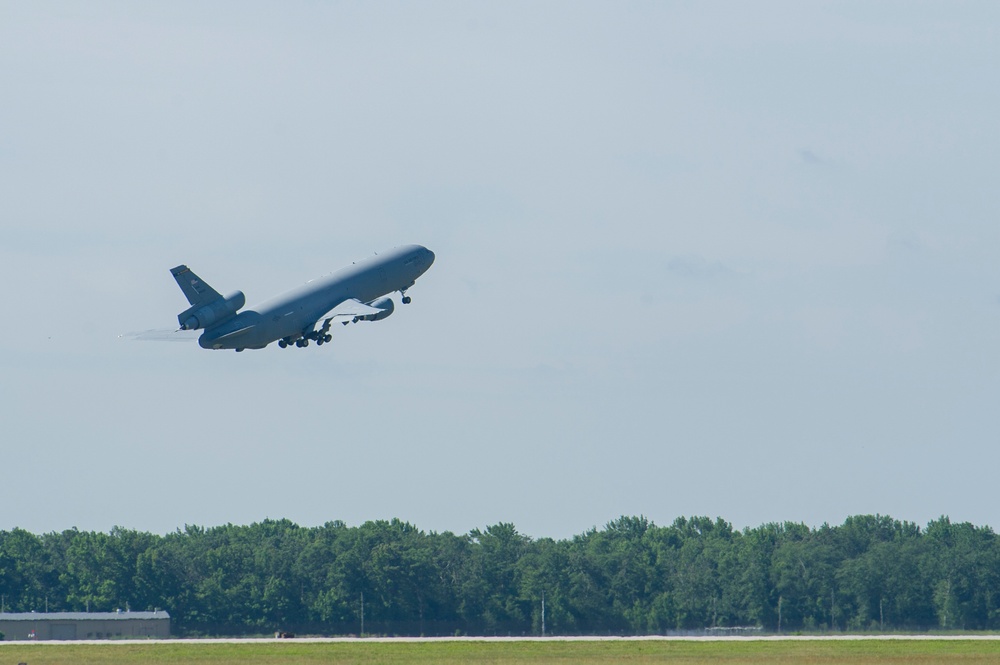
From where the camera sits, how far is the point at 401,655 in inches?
4269

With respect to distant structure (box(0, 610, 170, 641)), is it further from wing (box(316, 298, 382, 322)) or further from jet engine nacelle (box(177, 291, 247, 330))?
jet engine nacelle (box(177, 291, 247, 330))

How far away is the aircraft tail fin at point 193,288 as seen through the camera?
106 meters

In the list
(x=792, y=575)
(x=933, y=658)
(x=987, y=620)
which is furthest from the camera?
(x=792, y=575)

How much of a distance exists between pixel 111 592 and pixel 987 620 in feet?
304

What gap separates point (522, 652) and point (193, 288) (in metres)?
30.7

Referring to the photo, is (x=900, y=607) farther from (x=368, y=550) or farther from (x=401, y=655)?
(x=401, y=655)

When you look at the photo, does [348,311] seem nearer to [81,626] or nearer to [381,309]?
[381,309]

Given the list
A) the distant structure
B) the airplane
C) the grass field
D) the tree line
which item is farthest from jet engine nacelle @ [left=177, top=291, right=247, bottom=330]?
the tree line

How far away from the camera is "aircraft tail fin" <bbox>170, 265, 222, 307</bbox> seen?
106m

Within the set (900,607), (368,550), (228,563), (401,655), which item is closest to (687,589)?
(900,607)

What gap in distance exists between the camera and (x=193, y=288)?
106m

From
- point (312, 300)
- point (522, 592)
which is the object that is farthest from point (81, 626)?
point (312, 300)

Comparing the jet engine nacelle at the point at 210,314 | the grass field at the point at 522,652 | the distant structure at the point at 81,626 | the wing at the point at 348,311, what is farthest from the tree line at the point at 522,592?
the jet engine nacelle at the point at 210,314

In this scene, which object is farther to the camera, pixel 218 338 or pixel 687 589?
pixel 687 589
